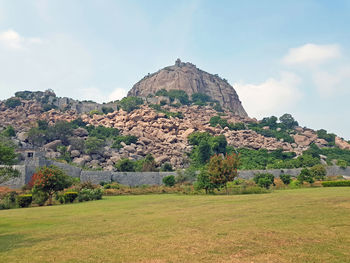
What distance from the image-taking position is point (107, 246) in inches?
322

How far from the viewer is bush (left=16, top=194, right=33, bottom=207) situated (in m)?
23.1

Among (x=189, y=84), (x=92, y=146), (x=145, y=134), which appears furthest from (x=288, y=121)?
(x=92, y=146)

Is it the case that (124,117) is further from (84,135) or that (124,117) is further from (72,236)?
(72,236)

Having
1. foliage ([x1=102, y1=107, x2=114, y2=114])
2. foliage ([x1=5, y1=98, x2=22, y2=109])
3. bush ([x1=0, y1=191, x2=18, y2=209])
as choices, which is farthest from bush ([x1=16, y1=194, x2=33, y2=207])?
foliage ([x1=5, y1=98, x2=22, y2=109])

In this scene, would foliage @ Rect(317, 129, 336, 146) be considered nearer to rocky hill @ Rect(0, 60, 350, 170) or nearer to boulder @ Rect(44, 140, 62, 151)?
rocky hill @ Rect(0, 60, 350, 170)

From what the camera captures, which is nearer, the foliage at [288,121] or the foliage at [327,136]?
the foliage at [327,136]

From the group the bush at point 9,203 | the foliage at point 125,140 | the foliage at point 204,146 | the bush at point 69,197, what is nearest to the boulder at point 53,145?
the foliage at point 125,140

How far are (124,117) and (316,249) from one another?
8120 centimetres

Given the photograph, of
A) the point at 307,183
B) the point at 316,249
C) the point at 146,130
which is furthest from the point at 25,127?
the point at 316,249

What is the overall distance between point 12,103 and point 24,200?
7951 centimetres

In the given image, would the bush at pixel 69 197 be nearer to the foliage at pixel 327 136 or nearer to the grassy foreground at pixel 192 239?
the grassy foreground at pixel 192 239

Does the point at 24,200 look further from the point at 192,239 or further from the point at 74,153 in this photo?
the point at 74,153

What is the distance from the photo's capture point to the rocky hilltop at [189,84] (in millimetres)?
136075

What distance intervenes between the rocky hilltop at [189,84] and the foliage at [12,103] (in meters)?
55.5
